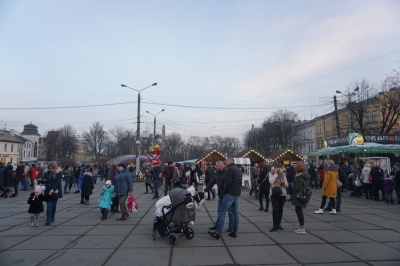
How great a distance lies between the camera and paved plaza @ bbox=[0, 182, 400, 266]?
559 cm

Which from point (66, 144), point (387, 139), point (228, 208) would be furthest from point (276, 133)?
point (228, 208)

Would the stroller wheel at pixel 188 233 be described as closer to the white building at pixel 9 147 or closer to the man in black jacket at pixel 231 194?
the man in black jacket at pixel 231 194

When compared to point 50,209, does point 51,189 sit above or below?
above

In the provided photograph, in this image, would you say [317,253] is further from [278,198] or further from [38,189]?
[38,189]

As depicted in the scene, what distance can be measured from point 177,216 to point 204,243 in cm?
85

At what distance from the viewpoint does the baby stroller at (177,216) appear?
22.5 ft

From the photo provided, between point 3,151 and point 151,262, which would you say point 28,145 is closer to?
point 3,151

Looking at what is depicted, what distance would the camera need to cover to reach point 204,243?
6.79m

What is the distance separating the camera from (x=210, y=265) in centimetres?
528

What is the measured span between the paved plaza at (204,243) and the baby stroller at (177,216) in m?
0.25

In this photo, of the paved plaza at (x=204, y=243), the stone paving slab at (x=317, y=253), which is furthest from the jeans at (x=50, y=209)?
the stone paving slab at (x=317, y=253)

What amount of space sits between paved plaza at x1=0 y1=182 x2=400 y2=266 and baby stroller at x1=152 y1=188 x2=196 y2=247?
0.25 metres

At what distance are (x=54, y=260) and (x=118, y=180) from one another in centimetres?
400

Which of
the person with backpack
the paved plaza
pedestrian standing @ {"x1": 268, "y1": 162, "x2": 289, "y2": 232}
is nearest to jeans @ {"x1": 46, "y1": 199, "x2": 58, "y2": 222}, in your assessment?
the paved plaza
